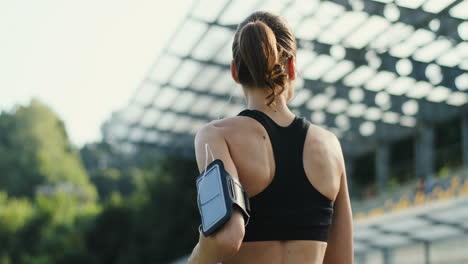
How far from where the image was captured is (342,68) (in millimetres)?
30578

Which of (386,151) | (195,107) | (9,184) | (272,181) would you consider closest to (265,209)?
(272,181)

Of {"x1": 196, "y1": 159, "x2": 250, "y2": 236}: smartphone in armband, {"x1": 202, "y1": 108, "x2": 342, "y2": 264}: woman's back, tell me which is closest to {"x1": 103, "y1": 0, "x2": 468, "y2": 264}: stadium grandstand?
{"x1": 202, "y1": 108, "x2": 342, "y2": 264}: woman's back

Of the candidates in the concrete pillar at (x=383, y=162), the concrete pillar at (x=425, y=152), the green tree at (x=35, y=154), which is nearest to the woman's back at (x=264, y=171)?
the concrete pillar at (x=425, y=152)

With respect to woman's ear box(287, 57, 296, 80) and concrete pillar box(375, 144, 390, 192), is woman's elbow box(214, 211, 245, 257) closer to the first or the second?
woman's ear box(287, 57, 296, 80)

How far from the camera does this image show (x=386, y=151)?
1761 inches

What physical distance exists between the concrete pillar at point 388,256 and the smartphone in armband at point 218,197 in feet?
53.8

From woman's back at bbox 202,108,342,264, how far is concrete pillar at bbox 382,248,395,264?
1617 centimetres

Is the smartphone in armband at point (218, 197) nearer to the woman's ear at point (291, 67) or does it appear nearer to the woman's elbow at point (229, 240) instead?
the woman's elbow at point (229, 240)

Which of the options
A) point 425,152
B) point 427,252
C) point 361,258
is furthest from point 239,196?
point 425,152

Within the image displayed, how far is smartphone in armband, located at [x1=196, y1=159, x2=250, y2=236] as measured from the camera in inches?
69.7

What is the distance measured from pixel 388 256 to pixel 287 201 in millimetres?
16510

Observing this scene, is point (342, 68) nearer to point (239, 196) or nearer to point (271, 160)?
point (271, 160)

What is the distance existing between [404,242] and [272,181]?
1546 centimetres

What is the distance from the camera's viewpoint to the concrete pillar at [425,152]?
131 feet
